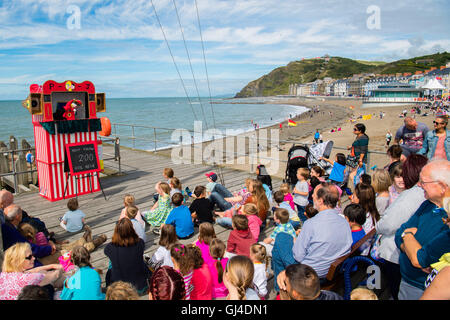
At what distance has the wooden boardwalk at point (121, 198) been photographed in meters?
4.91

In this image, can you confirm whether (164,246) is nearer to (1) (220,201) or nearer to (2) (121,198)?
Answer: (1) (220,201)

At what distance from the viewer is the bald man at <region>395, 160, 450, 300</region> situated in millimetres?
2052

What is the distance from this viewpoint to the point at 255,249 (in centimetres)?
314

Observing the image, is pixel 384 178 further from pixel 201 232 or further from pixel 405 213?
pixel 201 232

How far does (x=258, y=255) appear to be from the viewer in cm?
312

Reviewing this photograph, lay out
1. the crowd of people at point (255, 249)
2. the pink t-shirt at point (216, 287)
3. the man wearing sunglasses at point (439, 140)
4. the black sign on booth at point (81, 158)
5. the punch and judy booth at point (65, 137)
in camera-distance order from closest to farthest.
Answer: the crowd of people at point (255, 249) < the pink t-shirt at point (216, 287) < the man wearing sunglasses at point (439, 140) < the punch and judy booth at point (65, 137) < the black sign on booth at point (81, 158)

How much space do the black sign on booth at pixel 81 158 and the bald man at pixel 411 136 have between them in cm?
620

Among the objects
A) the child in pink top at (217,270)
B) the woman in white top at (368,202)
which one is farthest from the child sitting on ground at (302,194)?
the child in pink top at (217,270)

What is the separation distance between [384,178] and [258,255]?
6.64ft

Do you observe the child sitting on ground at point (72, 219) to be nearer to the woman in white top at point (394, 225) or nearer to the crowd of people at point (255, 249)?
the crowd of people at point (255, 249)

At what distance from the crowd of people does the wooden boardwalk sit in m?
0.24

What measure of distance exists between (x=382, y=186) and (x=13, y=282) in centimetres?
407

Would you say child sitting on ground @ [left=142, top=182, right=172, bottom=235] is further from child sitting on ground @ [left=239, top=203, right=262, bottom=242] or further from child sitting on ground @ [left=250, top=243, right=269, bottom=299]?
child sitting on ground @ [left=250, top=243, right=269, bottom=299]
